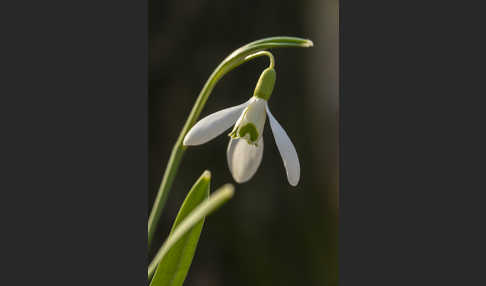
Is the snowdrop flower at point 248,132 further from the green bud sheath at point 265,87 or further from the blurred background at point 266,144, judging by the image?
the blurred background at point 266,144

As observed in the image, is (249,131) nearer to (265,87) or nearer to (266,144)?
(265,87)

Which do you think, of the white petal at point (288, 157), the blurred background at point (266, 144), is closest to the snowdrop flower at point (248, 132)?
the white petal at point (288, 157)

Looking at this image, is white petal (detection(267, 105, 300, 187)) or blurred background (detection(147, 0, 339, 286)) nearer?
white petal (detection(267, 105, 300, 187))

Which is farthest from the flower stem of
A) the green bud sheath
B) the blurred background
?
the blurred background

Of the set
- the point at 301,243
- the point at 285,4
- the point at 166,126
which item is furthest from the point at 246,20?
the point at 301,243

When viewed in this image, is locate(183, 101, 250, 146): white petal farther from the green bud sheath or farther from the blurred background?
the blurred background

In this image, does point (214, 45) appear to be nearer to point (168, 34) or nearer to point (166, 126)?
point (168, 34)

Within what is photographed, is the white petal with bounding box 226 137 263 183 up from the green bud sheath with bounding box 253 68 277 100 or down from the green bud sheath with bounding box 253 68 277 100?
down

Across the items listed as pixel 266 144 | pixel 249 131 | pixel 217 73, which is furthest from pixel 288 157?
pixel 266 144

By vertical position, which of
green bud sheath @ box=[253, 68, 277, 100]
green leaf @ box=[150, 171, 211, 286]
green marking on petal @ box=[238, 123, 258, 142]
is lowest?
green leaf @ box=[150, 171, 211, 286]
